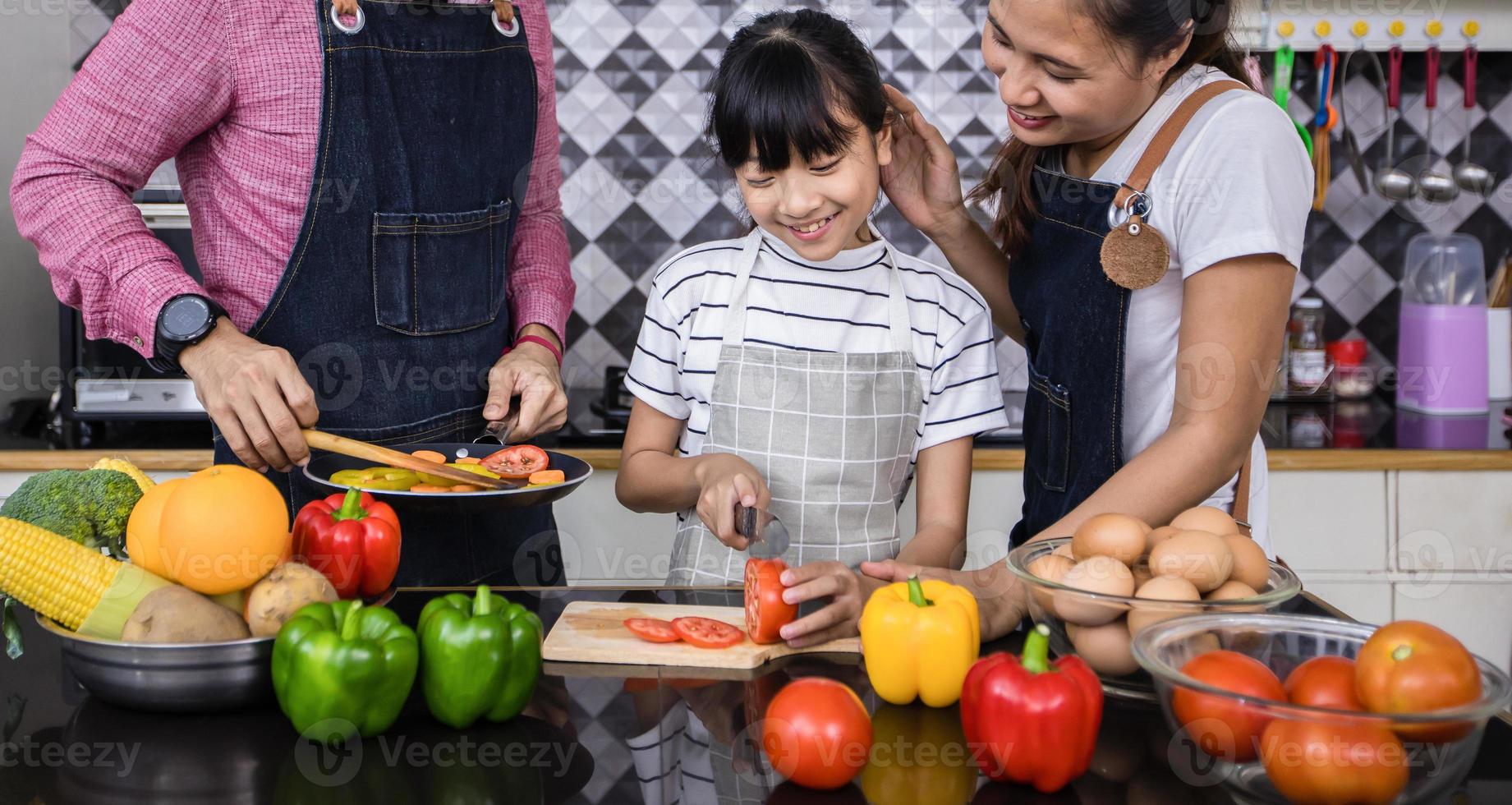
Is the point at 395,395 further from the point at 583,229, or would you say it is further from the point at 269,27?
the point at 583,229

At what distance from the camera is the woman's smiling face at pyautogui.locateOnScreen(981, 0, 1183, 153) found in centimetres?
108

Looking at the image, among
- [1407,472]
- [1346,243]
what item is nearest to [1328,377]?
[1346,243]

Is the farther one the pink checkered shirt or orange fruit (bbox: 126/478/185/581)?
the pink checkered shirt

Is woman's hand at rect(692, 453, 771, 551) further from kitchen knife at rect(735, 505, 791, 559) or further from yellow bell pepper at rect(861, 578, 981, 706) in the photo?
yellow bell pepper at rect(861, 578, 981, 706)

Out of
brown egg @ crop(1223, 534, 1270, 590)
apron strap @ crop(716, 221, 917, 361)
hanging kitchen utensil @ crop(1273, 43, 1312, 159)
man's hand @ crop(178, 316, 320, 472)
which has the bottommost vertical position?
brown egg @ crop(1223, 534, 1270, 590)

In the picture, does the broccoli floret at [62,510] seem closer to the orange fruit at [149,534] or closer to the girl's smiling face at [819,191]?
the orange fruit at [149,534]

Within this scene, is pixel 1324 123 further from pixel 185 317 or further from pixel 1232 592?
pixel 185 317

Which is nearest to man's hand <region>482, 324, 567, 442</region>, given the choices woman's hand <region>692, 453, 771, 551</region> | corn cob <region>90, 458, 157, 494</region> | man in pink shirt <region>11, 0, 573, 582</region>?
man in pink shirt <region>11, 0, 573, 582</region>

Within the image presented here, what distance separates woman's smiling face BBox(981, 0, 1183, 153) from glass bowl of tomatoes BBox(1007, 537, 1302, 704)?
1.52ft

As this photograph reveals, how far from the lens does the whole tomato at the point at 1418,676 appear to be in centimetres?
66

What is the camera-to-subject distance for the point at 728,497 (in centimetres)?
123

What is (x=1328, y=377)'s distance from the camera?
2.48m

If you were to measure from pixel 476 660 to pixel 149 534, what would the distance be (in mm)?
260

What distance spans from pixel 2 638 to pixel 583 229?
161 centimetres
